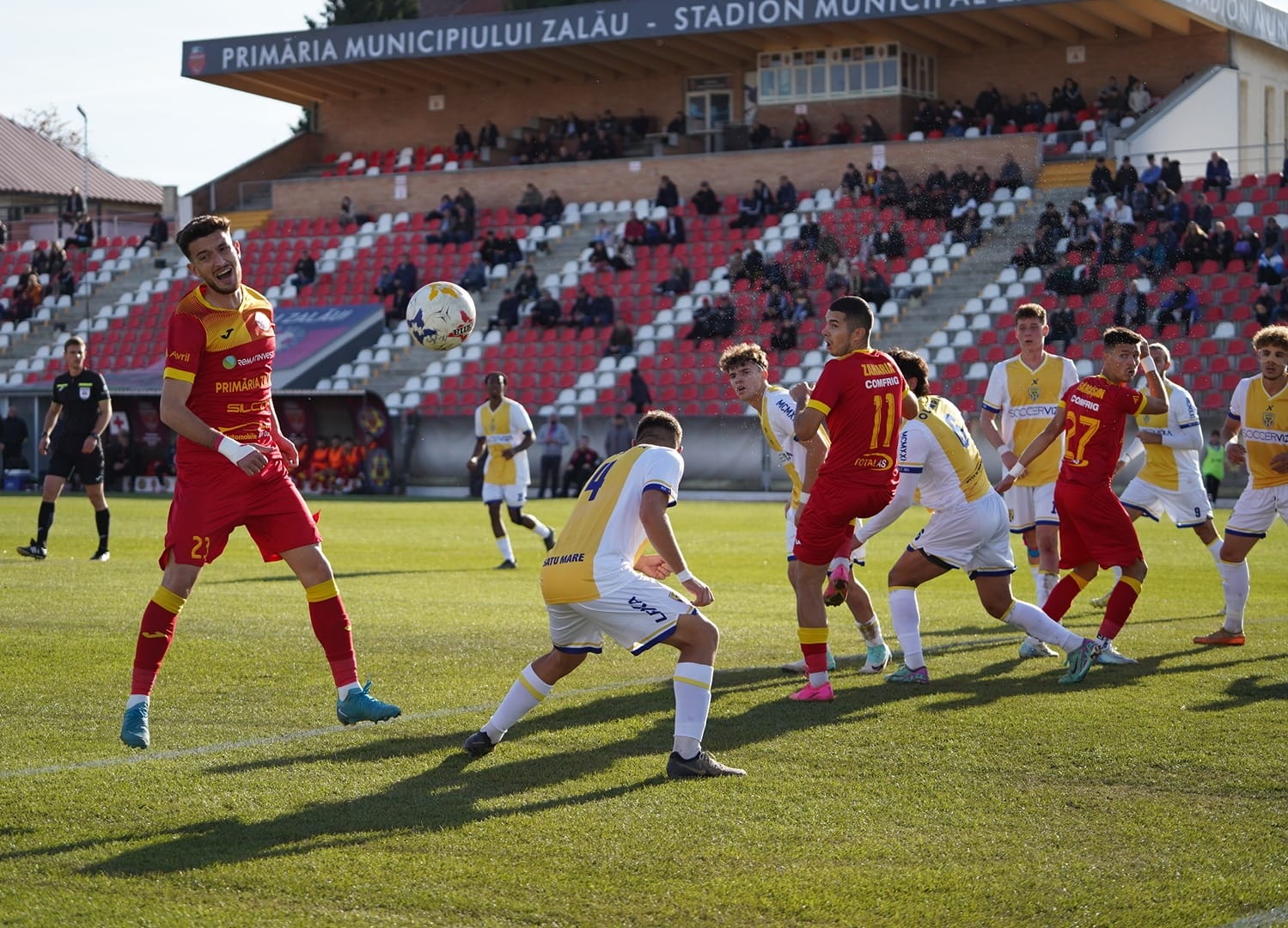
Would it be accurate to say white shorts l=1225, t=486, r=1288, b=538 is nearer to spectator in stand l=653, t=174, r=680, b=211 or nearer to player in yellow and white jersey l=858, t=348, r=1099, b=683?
player in yellow and white jersey l=858, t=348, r=1099, b=683

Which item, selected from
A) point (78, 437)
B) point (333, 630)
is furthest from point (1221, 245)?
point (333, 630)

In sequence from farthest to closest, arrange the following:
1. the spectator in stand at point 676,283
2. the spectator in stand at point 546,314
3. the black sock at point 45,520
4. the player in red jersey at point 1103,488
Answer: the spectator in stand at point 546,314 → the spectator in stand at point 676,283 → the black sock at point 45,520 → the player in red jersey at point 1103,488

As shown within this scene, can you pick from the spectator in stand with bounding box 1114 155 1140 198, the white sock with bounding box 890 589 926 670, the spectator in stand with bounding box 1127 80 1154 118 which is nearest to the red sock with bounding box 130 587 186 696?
the white sock with bounding box 890 589 926 670

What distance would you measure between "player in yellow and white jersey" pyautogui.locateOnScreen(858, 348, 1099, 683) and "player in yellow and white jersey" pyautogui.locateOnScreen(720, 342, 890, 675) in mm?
342

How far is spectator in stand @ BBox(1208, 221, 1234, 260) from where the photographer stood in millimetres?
28922

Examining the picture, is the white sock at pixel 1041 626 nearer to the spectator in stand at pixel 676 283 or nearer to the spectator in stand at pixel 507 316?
the spectator in stand at pixel 676 283

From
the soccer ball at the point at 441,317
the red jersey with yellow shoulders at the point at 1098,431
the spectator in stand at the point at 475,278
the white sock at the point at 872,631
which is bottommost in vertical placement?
the white sock at the point at 872,631

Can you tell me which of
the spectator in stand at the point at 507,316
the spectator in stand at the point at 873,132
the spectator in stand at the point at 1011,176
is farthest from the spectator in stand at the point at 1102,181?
the spectator in stand at the point at 507,316

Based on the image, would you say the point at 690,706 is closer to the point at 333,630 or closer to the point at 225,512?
the point at 333,630

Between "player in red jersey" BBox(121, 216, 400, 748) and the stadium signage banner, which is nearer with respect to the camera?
"player in red jersey" BBox(121, 216, 400, 748)

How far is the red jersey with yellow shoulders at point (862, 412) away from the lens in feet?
25.2

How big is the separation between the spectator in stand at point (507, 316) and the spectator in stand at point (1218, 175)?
15.3 meters

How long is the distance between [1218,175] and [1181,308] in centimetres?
438

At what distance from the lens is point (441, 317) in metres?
11.5
